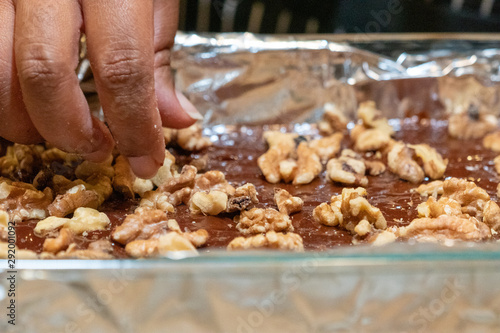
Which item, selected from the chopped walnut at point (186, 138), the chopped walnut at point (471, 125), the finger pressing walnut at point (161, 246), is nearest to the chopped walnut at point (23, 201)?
the finger pressing walnut at point (161, 246)

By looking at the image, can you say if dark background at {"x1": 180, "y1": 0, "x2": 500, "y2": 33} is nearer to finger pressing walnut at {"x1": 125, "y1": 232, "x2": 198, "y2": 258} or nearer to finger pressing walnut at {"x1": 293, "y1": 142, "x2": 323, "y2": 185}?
finger pressing walnut at {"x1": 293, "y1": 142, "x2": 323, "y2": 185}

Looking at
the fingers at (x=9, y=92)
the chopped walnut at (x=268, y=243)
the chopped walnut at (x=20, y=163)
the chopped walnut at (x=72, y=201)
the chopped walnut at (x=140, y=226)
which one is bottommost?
the chopped walnut at (x=20, y=163)

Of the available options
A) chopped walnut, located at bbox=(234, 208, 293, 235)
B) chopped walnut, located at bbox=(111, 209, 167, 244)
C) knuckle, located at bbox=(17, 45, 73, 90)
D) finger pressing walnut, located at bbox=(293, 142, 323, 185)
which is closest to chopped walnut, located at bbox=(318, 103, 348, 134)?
finger pressing walnut, located at bbox=(293, 142, 323, 185)

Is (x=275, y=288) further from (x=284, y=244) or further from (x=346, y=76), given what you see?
(x=346, y=76)

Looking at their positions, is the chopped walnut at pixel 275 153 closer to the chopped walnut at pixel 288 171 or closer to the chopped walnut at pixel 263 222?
the chopped walnut at pixel 288 171

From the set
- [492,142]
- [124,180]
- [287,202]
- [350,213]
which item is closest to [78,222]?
[124,180]

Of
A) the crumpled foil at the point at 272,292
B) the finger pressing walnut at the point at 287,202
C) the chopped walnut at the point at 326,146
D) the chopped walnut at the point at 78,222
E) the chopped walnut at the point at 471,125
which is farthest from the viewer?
the chopped walnut at the point at 471,125
